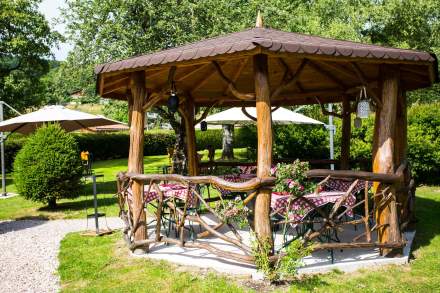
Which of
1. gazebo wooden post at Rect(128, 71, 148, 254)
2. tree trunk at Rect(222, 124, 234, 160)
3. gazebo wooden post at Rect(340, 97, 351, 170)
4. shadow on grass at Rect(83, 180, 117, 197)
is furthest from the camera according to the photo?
tree trunk at Rect(222, 124, 234, 160)

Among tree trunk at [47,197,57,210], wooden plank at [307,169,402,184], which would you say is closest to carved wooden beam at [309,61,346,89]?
wooden plank at [307,169,402,184]

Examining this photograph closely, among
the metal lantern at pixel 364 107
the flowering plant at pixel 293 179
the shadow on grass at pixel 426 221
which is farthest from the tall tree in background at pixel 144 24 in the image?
the flowering plant at pixel 293 179

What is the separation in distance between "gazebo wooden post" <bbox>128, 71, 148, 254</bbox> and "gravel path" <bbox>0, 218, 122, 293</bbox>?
1.33 meters

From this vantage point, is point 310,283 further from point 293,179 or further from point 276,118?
point 276,118

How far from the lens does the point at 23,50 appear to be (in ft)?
75.9

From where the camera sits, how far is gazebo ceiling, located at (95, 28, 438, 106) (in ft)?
16.1

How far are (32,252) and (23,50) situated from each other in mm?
19225

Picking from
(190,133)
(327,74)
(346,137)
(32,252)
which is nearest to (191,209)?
(32,252)

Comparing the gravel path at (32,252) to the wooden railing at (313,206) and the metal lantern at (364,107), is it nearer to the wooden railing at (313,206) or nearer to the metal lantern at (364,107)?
the wooden railing at (313,206)

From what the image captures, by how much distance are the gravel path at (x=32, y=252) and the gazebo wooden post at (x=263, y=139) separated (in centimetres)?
264

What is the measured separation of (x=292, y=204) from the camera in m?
5.48

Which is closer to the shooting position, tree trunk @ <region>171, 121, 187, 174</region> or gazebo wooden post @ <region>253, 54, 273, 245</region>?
gazebo wooden post @ <region>253, 54, 273, 245</region>

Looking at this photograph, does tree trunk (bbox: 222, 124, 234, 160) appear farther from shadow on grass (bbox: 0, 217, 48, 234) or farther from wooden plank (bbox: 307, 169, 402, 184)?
wooden plank (bbox: 307, 169, 402, 184)

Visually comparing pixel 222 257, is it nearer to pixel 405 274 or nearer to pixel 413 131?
pixel 405 274
